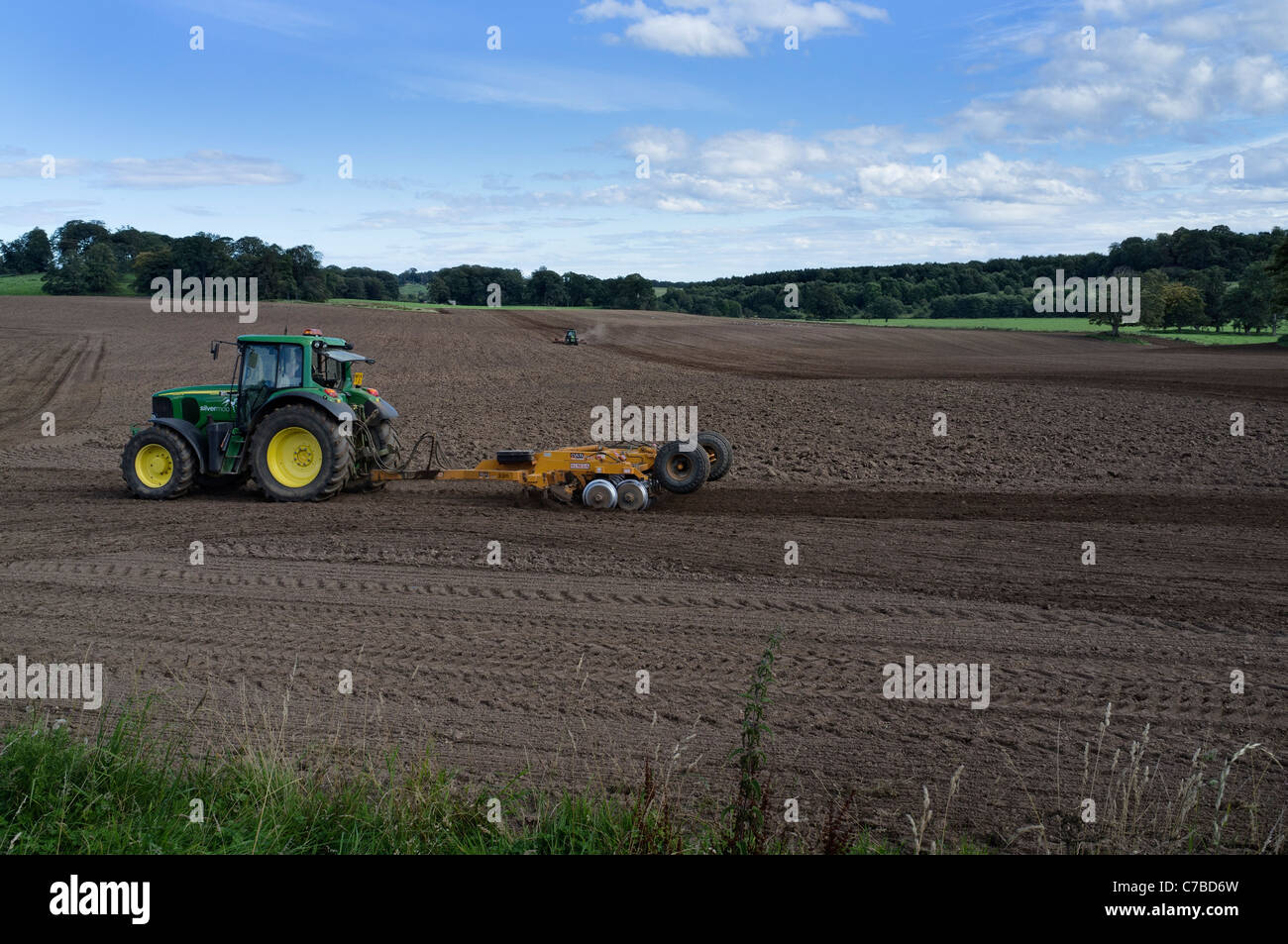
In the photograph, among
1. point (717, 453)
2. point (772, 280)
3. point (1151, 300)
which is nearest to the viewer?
point (717, 453)

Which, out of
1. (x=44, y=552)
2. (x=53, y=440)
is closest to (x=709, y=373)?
(x=53, y=440)

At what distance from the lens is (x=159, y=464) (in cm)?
1234

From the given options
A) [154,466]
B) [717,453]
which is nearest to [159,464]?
[154,466]

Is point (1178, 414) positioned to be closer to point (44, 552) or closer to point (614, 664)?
point (614, 664)

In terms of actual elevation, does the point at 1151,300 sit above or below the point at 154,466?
above

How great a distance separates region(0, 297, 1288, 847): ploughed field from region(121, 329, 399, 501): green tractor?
1.44ft

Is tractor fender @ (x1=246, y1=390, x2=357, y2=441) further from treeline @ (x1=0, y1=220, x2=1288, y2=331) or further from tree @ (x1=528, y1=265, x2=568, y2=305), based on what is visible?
tree @ (x1=528, y1=265, x2=568, y2=305)

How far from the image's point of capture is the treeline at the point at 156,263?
59.0 meters

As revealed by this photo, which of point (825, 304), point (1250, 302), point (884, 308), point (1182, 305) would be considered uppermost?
point (825, 304)

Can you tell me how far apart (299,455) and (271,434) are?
432mm

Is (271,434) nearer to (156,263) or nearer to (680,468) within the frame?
(680,468)

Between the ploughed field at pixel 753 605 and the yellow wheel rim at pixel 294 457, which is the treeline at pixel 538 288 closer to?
the ploughed field at pixel 753 605

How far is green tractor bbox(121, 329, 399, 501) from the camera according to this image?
11.8m
